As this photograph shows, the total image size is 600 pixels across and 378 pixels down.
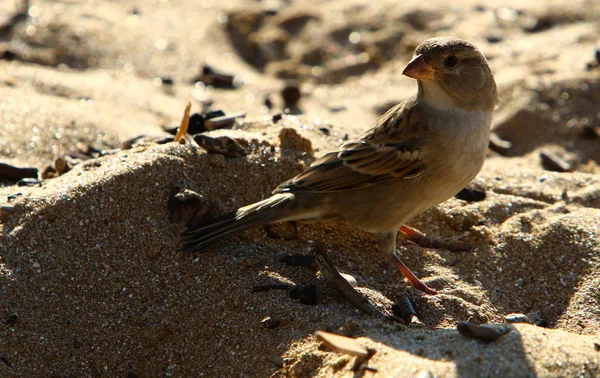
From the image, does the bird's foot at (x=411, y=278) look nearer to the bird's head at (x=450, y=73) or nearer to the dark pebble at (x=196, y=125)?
the bird's head at (x=450, y=73)

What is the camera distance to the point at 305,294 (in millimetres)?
3900

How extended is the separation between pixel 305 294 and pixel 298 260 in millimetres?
386

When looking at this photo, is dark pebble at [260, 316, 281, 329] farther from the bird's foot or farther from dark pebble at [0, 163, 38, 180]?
dark pebble at [0, 163, 38, 180]

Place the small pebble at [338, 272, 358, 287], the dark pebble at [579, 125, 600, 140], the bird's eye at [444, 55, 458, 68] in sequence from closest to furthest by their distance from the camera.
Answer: the small pebble at [338, 272, 358, 287], the bird's eye at [444, 55, 458, 68], the dark pebble at [579, 125, 600, 140]

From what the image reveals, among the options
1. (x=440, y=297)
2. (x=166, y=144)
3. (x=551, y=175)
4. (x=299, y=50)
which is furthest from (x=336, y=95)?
(x=440, y=297)

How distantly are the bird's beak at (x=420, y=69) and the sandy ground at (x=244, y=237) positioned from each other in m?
0.93

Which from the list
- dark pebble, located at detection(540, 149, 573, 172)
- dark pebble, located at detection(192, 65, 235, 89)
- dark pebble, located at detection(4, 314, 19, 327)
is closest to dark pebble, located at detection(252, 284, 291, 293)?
dark pebble, located at detection(4, 314, 19, 327)

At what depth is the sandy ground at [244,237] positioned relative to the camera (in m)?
3.61

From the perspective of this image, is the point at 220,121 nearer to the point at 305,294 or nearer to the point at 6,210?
the point at 6,210

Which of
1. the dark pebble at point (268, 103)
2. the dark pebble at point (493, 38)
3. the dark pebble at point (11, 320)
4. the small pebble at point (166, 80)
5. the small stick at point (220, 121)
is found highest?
the dark pebble at point (493, 38)

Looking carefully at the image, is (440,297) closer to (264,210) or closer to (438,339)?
(438,339)

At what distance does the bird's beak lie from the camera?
173 inches

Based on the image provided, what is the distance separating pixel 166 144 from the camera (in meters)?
4.69

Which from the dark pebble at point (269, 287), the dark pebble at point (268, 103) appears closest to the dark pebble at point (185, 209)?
the dark pebble at point (269, 287)
